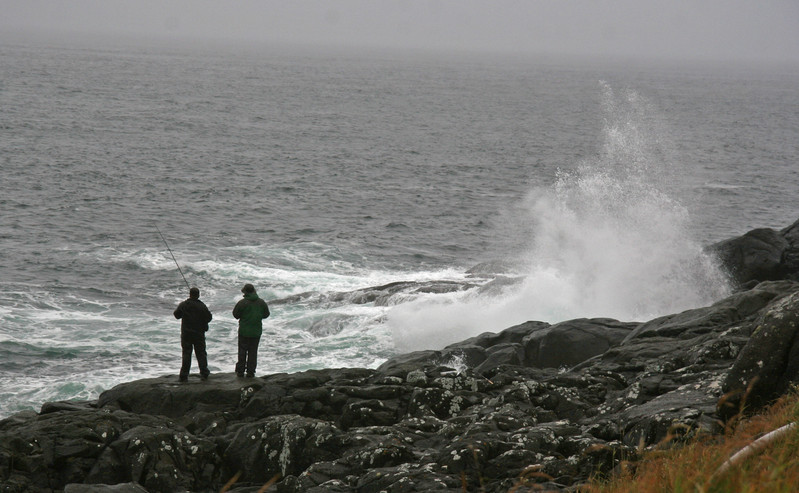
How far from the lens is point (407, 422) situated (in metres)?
12.4

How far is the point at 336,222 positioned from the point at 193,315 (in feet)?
82.8

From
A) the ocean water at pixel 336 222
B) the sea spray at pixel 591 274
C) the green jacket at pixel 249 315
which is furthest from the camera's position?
the sea spray at pixel 591 274

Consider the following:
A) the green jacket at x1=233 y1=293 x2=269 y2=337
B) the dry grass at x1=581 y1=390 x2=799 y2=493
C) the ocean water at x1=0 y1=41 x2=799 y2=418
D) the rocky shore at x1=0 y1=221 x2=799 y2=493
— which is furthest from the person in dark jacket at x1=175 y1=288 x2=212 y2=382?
the dry grass at x1=581 y1=390 x2=799 y2=493

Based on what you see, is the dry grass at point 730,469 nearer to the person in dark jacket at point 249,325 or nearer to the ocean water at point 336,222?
the person in dark jacket at point 249,325

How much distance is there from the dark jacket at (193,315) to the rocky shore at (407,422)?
960 mm

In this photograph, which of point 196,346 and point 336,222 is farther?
point 336,222

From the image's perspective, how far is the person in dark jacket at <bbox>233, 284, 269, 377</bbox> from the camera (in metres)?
14.8

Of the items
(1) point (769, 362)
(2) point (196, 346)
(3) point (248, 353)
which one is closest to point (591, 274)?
(3) point (248, 353)

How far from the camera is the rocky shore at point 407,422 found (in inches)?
400

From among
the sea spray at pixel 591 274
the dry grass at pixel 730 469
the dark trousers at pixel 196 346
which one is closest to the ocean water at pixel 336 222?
the sea spray at pixel 591 274

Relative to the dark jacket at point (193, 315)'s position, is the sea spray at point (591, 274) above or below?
below

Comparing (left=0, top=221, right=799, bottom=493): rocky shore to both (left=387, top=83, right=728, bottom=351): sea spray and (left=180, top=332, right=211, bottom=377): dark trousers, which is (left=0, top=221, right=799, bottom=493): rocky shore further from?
(left=387, top=83, right=728, bottom=351): sea spray

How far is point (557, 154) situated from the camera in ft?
208

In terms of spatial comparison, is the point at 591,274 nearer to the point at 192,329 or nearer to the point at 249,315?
the point at 249,315
